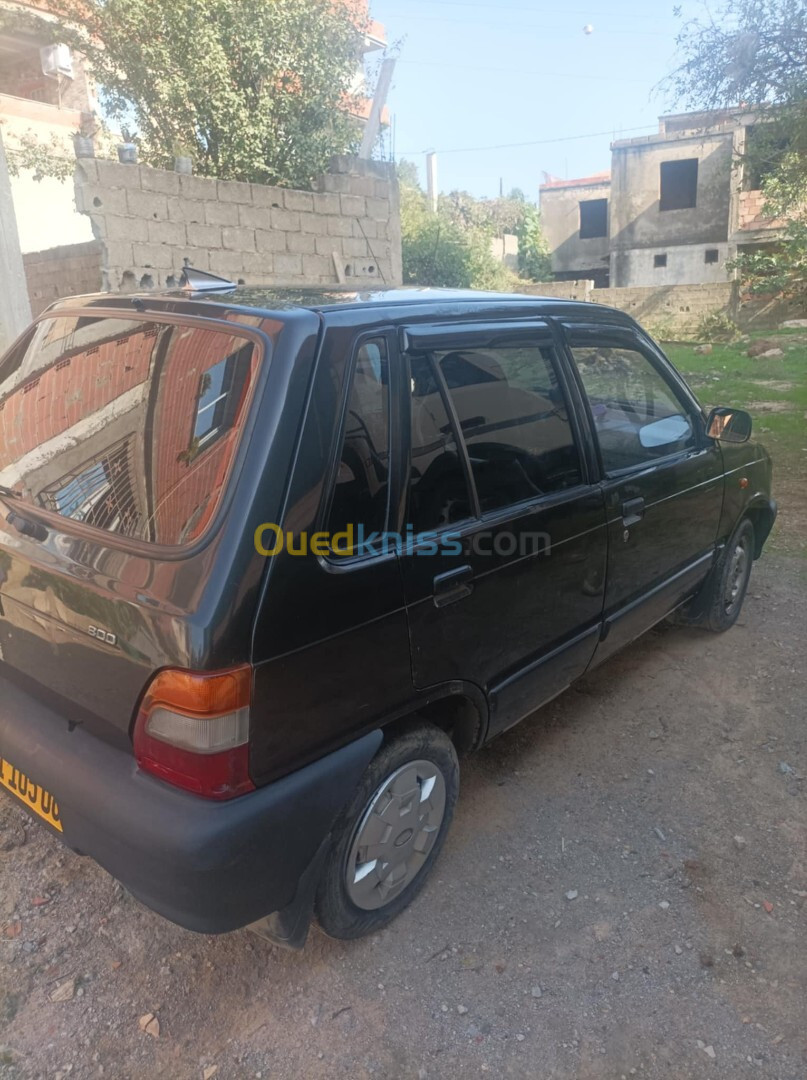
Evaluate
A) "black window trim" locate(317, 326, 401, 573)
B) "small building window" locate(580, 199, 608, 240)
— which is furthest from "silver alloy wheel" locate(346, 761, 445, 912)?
"small building window" locate(580, 199, 608, 240)

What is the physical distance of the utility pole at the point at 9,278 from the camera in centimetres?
518

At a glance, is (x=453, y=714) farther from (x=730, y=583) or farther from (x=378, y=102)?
(x=378, y=102)

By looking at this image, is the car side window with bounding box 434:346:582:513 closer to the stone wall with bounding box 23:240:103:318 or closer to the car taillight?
the car taillight

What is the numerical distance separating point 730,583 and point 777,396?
835cm

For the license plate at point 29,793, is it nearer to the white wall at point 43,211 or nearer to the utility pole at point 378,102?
the utility pole at point 378,102

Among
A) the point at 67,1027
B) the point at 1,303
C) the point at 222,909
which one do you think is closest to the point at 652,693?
the point at 222,909

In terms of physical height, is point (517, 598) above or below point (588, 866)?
above

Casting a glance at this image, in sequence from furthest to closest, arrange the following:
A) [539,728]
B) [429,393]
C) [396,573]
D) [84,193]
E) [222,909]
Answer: [84,193]
[539,728]
[429,393]
[396,573]
[222,909]

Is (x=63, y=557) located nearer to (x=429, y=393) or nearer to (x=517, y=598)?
(x=429, y=393)

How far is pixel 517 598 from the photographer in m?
2.50

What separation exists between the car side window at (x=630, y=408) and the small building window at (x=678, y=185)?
30307mm

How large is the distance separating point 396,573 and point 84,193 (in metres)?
6.94

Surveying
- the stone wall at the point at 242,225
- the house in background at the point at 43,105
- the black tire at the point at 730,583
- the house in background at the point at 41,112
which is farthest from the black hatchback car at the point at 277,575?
the house in background at the point at 41,112

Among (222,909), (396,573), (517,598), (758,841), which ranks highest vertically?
(396,573)
